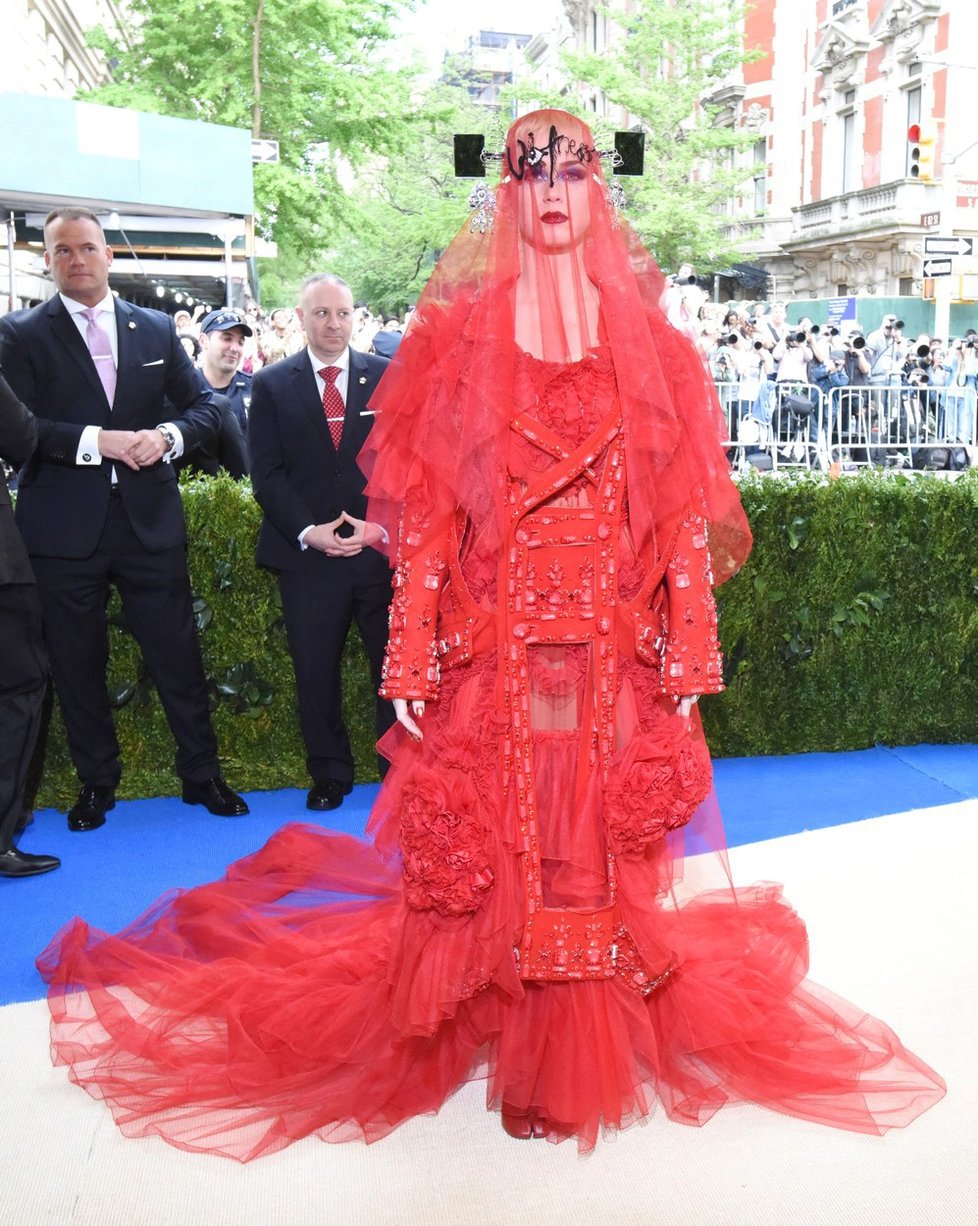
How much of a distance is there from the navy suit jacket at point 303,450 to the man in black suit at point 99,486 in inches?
8.5

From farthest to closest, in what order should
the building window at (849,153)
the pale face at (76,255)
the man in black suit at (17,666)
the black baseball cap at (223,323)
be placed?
the building window at (849,153) → the black baseball cap at (223,323) → the pale face at (76,255) → the man in black suit at (17,666)

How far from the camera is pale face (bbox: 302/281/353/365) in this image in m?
4.90

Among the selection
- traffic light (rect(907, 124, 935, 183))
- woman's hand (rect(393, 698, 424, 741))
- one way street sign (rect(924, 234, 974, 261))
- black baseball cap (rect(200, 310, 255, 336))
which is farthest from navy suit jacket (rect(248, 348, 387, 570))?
one way street sign (rect(924, 234, 974, 261))

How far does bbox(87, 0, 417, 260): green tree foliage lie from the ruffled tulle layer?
22696 millimetres

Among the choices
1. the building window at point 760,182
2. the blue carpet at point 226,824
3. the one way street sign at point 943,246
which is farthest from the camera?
the building window at point 760,182

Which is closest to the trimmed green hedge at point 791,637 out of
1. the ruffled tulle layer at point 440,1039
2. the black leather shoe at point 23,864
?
the black leather shoe at point 23,864

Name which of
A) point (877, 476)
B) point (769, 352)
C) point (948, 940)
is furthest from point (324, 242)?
point (948, 940)

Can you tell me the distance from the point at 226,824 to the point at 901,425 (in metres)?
11.0

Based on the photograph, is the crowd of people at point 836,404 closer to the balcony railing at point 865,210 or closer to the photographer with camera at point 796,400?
the photographer with camera at point 796,400

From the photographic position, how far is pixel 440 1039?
2.90 metres

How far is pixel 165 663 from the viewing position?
4852mm

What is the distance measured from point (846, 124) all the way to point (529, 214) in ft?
123

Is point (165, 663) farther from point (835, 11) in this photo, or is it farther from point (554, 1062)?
point (835, 11)

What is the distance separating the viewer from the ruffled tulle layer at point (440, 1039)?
274cm
